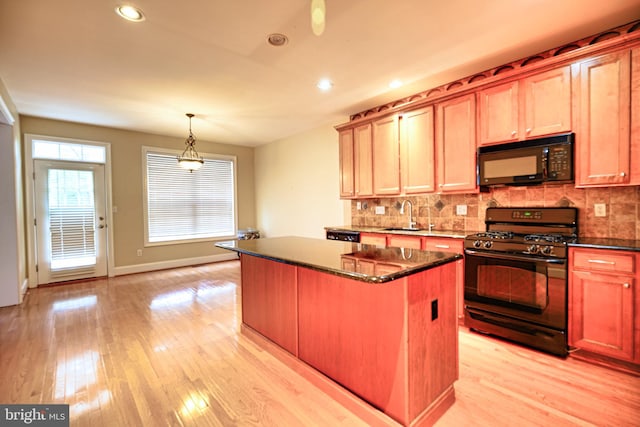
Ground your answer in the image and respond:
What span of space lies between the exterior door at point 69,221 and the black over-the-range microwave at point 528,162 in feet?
19.4

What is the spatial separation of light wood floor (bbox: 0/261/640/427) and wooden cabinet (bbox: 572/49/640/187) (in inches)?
59.8

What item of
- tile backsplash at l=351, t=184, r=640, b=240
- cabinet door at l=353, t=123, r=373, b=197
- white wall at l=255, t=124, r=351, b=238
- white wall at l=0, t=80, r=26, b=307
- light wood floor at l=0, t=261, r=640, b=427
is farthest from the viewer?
white wall at l=255, t=124, r=351, b=238

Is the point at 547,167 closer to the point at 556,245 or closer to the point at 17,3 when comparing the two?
the point at 556,245

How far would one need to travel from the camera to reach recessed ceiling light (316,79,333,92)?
132 inches

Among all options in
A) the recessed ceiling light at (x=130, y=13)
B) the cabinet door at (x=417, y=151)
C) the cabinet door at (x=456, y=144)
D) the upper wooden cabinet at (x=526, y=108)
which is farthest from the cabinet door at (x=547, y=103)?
the recessed ceiling light at (x=130, y=13)

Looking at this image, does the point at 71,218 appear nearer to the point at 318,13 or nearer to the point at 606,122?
the point at 318,13

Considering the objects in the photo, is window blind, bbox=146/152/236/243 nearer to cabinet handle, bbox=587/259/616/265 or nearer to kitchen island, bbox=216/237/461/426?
kitchen island, bbox=216/237/461/426

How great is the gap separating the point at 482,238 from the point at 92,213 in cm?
593

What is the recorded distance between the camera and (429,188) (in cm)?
352

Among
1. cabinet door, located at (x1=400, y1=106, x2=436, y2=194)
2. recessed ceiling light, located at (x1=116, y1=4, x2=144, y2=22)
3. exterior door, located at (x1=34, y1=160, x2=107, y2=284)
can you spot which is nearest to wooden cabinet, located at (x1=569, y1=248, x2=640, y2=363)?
cabinet door, located at (x1=400, y1=106, x2=436, y2=194)

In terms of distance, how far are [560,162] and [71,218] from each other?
21.8ft

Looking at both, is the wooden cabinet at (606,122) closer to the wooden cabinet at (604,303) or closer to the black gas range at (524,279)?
the black gas range at (524,279)

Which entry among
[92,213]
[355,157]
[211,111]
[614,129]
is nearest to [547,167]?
[614,129]

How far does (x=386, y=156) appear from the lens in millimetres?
3945
